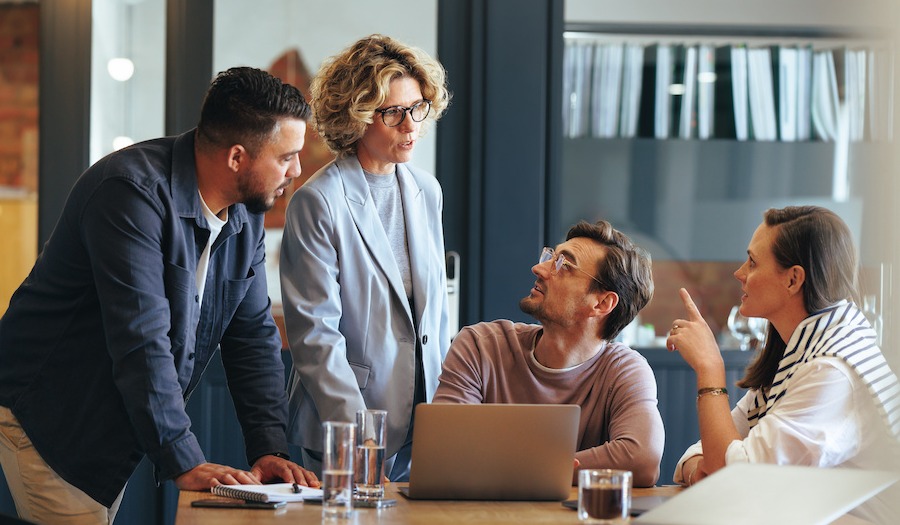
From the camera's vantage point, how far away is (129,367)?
2.03m

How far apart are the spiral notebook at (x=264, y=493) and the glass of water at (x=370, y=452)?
0.09 m

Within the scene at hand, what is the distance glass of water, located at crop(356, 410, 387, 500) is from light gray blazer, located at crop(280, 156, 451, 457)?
644 millimetres

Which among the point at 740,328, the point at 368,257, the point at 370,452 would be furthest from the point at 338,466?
the point at 740,328

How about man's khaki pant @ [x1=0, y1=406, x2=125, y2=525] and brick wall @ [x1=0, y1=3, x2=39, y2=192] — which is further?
brick wall @ [x1=0, y1=3, x2=39, y2=192]

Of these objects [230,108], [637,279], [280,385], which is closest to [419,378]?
[280,385]

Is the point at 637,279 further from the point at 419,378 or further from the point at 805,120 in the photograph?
the point at 805,120

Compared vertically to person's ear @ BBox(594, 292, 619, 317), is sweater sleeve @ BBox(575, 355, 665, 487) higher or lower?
lower

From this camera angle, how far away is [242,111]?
2254 mm

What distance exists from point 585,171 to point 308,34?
115 centimetres

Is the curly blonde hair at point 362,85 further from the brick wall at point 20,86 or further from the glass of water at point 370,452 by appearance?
the brick wall at point 20,86

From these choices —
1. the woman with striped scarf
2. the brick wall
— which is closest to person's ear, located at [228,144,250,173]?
the woman with striped scarf

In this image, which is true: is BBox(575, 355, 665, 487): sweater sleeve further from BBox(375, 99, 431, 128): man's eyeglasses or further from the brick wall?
the brick wall

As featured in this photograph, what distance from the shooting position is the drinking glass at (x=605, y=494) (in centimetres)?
160

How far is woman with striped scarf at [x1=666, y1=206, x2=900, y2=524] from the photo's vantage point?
6.57 feet
